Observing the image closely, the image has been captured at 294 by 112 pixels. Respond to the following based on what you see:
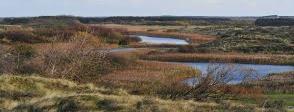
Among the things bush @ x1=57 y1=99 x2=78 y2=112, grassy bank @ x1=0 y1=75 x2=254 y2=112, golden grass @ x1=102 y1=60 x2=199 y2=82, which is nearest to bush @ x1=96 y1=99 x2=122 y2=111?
grassy bank @ x1=0 y1=75 x2=254 y2=112

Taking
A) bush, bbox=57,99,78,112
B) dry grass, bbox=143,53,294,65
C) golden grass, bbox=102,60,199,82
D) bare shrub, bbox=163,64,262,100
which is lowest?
dry grass, bbox=143,53,294,65

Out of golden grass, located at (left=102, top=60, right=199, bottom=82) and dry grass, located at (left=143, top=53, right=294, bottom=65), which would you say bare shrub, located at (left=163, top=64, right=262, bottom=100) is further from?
dry grass, located at (left=143, top=53, right=294, bottom=65)

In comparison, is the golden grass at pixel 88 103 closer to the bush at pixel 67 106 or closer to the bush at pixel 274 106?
the bush at pixel 67 106

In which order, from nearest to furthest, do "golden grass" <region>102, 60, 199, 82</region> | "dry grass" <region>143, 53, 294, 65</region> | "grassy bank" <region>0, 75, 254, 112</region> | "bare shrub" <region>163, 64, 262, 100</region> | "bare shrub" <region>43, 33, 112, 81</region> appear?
"grassy bank" <region>0, 75, 254, 112</region>
"bare shrub" <region>163, 64, 262, 100</region>
"bare shrub" <region>43, 33, 112, 81</region>
"golden grass" <region>102, 60, 199, 82</region>
"dry grass" <region>143, 53, 294, 65</region>

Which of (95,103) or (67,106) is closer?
(67,106)

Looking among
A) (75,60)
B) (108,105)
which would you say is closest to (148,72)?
(75,60)

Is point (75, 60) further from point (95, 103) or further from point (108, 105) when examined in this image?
point (108, 105)

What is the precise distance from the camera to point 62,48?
117ft

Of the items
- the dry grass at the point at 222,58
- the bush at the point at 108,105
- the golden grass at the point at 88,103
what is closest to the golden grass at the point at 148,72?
the dry grass at the point at 222,58

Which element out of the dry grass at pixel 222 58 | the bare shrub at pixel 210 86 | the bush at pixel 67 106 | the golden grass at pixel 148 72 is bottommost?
the dry grass at pixel 222 58

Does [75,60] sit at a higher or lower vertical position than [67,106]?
lower

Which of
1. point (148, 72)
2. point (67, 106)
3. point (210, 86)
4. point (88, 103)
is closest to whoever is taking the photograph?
point (67, 106)

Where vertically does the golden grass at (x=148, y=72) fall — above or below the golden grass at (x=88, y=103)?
below

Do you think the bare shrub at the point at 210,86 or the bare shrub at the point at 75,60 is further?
the bare shrub at the point at 75,60
